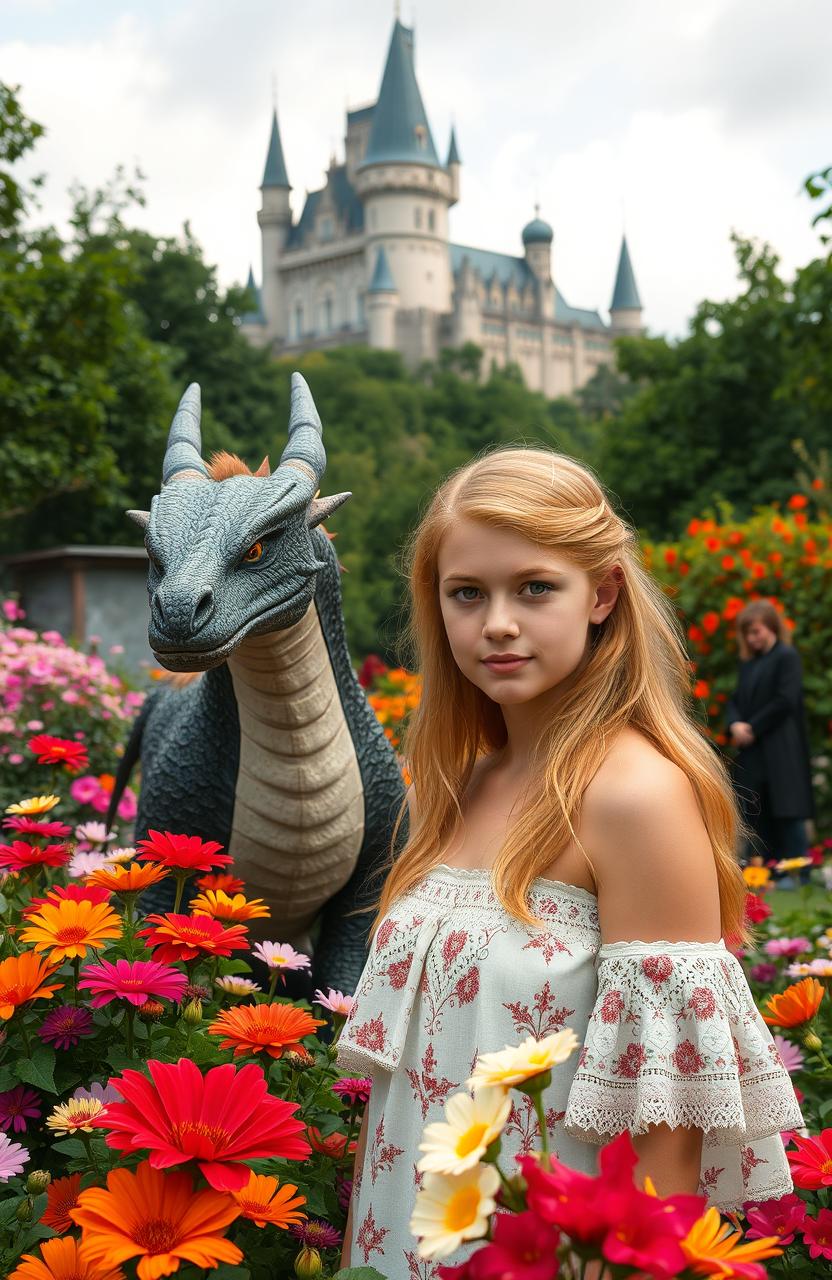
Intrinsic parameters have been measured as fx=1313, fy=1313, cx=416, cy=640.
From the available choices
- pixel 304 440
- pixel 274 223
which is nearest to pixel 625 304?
pixel 274 223

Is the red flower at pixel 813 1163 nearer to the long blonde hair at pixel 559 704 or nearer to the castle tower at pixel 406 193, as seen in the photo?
the long blonde hair at pixel 559 704

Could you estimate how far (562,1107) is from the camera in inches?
61.1

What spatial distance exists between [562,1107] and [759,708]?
21.0ft

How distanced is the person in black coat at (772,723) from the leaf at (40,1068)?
621 centimetres

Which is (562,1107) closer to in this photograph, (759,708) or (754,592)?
(759,708)

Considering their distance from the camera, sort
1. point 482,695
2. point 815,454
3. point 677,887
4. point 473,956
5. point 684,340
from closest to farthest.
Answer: point 677,887 < point 473,956 < point 482,695 < point 815,454 < point 684,340

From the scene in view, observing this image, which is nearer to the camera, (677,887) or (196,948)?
(677,887)

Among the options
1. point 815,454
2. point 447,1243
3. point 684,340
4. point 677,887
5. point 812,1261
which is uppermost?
point 684,340

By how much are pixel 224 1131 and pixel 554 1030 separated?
0.49m

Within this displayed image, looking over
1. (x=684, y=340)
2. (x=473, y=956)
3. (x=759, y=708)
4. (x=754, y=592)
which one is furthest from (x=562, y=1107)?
(x=684, y=340)

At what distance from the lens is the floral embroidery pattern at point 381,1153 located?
1.69 metres

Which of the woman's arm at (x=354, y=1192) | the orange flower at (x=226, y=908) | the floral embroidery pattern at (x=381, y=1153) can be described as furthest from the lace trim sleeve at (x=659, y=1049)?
the orange flower at (x=226, y=908)

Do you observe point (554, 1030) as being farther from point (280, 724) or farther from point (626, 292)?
point (626, 292)

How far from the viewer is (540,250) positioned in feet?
330
